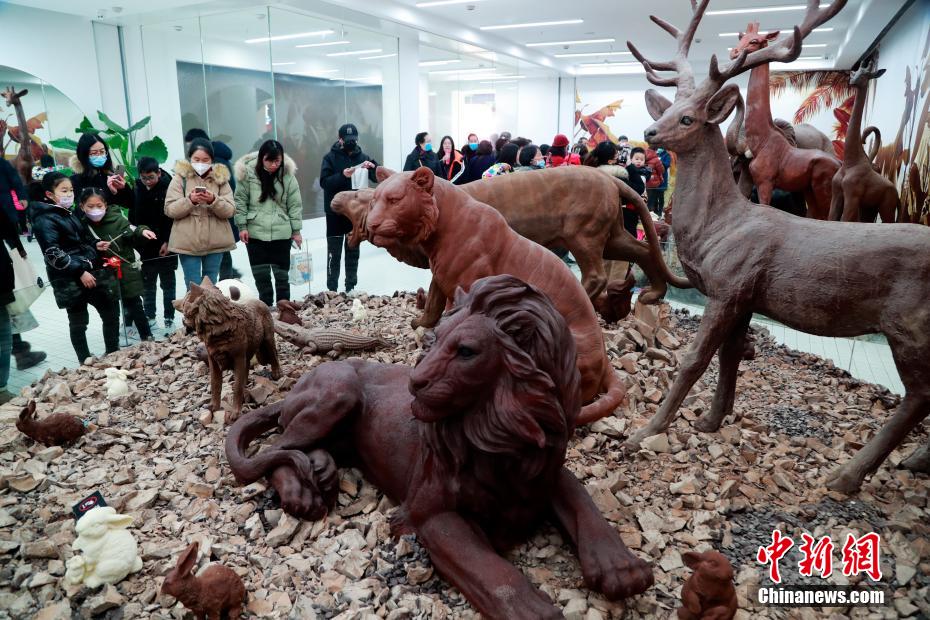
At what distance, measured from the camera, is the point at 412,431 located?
2.27 meters

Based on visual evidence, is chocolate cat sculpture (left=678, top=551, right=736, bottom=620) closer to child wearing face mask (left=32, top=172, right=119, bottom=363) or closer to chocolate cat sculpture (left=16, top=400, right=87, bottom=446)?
chocolate cat sculpture (left=16, top=400, right=87, bottom=446)

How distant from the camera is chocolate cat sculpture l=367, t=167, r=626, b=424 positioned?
2.84 m

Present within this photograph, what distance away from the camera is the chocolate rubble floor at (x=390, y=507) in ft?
6.59

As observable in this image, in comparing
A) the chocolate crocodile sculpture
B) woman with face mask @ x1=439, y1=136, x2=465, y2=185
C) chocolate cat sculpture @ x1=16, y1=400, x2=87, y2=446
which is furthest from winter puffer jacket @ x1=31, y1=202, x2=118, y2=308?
woman with face mask @ x1=439, y1=136, x2=465, y2=185

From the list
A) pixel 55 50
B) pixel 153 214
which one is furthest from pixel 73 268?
pixel 55 50

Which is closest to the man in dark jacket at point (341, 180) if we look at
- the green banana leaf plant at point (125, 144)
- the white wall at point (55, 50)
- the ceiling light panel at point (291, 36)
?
the green banana leaf plant at point (125, 144)

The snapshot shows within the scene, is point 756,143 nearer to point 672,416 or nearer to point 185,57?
point 672,416

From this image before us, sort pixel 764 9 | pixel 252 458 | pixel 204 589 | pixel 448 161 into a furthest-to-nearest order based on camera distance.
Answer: pixel 764 9 < pixel 448 161 < pixel 252 458 < pixel 204 589

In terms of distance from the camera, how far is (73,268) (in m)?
3.95

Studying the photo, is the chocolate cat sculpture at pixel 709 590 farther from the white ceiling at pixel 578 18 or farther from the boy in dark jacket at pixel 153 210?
the white ceiling at pixel 578 18

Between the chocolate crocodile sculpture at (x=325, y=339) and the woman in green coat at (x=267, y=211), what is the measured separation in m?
1.16

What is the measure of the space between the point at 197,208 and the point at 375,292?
5.82 ft

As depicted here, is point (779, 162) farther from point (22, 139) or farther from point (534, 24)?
point (22, 139)

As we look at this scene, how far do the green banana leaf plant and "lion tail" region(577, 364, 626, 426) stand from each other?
21.6 ft
